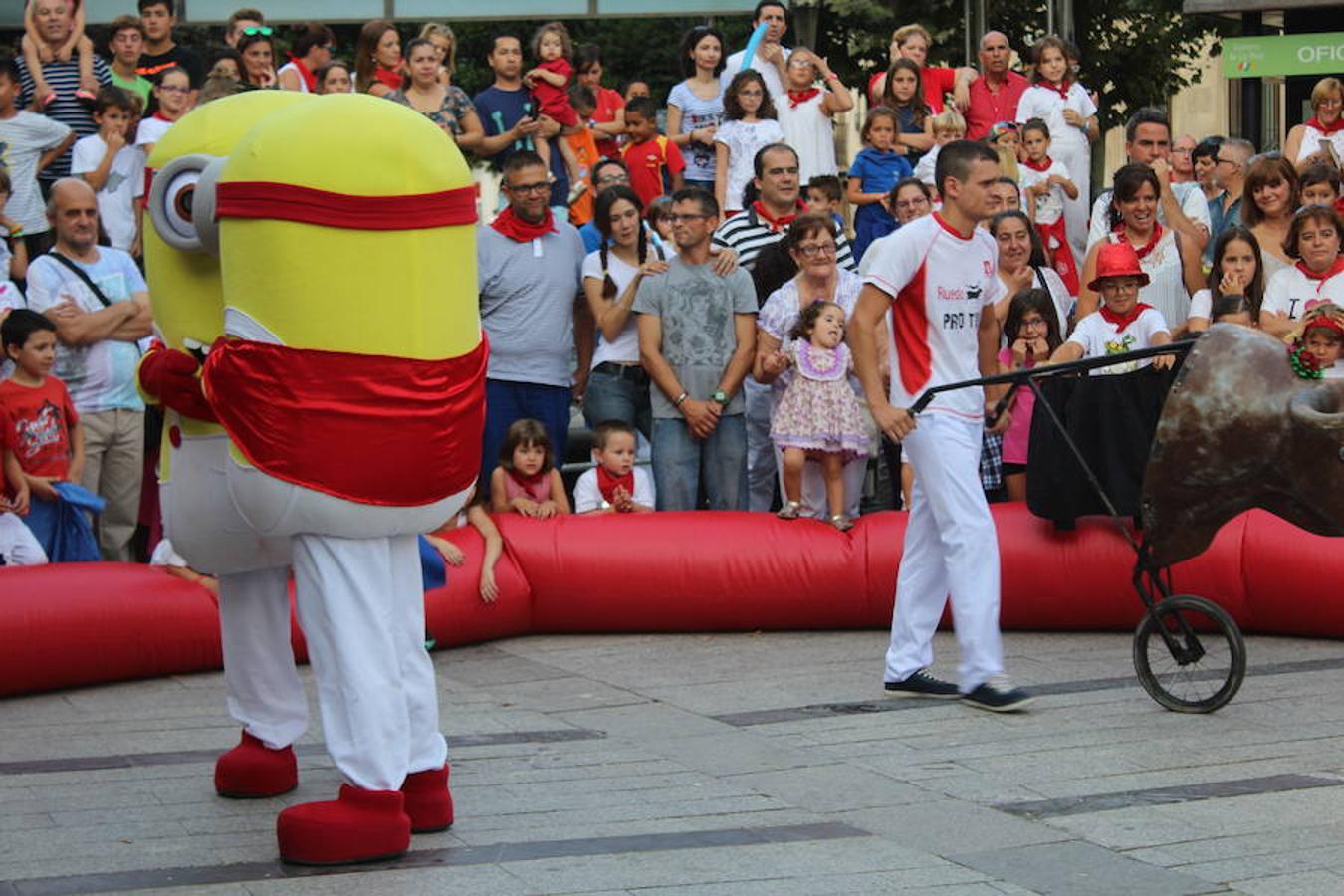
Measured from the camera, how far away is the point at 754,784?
7117 millimetres

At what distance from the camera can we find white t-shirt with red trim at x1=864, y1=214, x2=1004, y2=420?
27.8 ft

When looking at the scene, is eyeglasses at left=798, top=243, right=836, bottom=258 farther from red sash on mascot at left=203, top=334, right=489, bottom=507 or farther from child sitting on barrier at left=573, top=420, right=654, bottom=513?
red sash on mascot at left=203, top=334, right=489, bottom=507

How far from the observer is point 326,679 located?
621cm

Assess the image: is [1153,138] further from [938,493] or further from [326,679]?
[326,679]

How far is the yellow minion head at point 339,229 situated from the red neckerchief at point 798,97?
855 centimetres

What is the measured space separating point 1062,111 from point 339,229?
9.43m

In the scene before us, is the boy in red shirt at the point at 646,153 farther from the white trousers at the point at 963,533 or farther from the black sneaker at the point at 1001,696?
the black sneaker at the point at 1001,696

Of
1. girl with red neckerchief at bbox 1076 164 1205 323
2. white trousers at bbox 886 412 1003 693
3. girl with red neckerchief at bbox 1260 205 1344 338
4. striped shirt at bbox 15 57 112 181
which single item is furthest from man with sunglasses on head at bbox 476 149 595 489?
girl with red neckerchief at bbox 1260 205 1344 338

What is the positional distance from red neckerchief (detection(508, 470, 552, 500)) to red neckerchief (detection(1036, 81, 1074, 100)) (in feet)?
18.6

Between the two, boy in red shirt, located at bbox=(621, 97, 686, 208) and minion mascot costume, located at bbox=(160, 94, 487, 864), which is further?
boy in red shirt, located at bbox=(621, 97, 686, 208)

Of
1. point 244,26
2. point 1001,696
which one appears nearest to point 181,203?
point 1001,696

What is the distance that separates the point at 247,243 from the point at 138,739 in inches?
106

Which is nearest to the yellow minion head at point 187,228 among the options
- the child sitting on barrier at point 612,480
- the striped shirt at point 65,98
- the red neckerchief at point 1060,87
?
the child sitting on barrier at point 612,480

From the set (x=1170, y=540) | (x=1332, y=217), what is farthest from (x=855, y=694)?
(x=1332, y=217)
